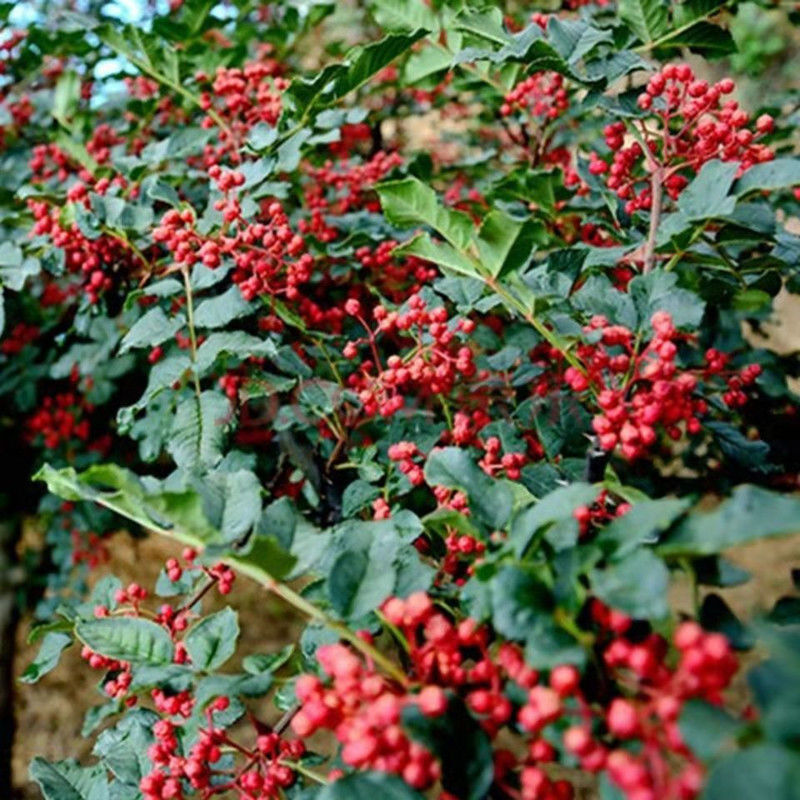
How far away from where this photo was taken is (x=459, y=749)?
75 centimetres

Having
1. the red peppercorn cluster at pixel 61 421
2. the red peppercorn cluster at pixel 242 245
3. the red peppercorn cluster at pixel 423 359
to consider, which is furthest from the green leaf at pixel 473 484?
the red peppercorn cluster at pixel 61 421

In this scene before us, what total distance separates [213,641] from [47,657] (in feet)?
1.25

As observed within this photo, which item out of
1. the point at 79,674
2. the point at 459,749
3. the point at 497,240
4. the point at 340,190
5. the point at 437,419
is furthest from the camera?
the point at 79,674

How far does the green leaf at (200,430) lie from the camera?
1.29 metres

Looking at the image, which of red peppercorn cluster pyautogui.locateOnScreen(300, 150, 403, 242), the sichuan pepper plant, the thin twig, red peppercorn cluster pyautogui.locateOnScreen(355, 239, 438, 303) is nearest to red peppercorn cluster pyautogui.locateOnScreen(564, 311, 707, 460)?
the sichuan pepper plant

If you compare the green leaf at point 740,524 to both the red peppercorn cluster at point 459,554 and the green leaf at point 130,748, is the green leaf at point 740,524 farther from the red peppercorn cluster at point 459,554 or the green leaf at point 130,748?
the green leaf at point 130,748

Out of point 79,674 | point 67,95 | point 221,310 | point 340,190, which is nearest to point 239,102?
point 340,190

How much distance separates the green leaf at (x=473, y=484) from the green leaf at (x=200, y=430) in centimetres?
45

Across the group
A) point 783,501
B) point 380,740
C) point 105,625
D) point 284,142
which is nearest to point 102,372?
point 284,142

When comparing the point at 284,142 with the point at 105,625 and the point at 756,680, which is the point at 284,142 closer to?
the point at 105,625

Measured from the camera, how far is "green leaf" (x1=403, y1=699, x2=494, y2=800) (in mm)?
727

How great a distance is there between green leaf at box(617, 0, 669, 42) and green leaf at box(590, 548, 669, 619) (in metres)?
1.02

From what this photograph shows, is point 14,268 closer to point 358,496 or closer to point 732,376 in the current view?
point 358,496

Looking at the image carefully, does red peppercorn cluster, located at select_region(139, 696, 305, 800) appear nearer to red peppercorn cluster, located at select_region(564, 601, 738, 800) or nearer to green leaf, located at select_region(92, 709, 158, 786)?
green leaf, located at select_region(92, 709, 158, 786)
